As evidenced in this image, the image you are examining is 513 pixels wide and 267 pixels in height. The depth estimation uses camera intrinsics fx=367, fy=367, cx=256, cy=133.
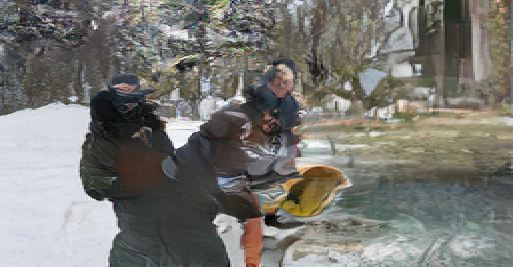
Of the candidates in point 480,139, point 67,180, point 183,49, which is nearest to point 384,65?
point 480,139

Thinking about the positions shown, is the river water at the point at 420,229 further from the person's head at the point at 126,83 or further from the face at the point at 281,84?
the person's head at the point at 126,83

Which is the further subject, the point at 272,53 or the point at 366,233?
the point at 272,53

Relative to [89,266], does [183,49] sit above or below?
above

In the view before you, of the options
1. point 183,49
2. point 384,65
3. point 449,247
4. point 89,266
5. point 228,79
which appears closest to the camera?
point 89,266

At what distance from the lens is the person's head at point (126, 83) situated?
2.13 feet

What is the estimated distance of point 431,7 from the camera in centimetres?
274

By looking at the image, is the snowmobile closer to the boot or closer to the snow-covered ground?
the snow-covered ground

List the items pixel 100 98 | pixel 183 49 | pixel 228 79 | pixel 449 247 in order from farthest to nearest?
1. pixel 228 79
2. pixel 183 49
3. pixel 449 247
4. pixel 100 98

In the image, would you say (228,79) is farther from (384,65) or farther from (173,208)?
(384,65)

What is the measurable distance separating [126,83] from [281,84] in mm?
288

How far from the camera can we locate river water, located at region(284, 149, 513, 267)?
114 cm

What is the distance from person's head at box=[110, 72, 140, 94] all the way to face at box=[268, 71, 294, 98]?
25 cm

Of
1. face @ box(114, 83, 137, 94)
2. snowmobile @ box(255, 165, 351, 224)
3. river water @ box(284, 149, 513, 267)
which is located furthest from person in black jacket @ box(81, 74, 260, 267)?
snowmobile @ box(255, 165, 351, 224)

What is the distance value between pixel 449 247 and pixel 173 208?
1.08 m
